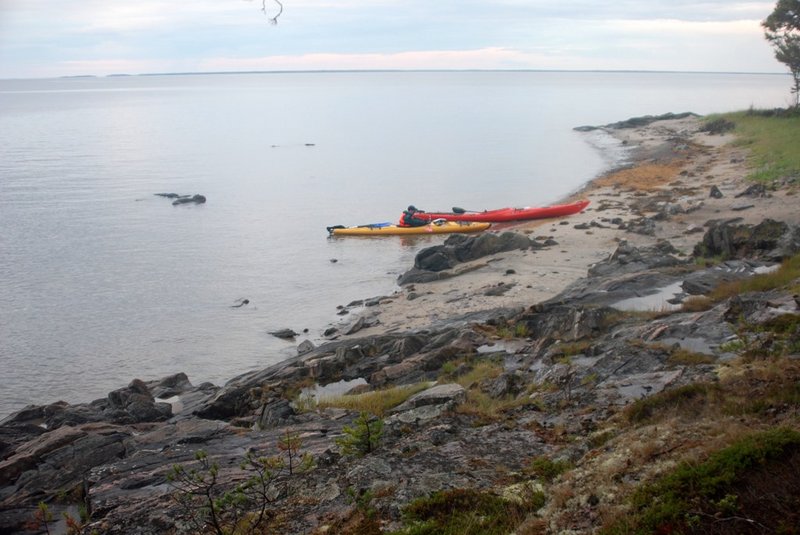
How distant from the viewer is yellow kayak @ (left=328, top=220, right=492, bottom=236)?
34.8 m

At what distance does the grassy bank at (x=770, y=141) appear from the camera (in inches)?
1229

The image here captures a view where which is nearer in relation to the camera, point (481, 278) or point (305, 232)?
point (481, 278)

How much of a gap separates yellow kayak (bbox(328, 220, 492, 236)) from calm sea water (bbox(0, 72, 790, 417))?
63cm

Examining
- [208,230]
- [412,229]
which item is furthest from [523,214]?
[208,230]

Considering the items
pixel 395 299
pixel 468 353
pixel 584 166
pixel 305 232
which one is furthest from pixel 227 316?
pixel 584 166

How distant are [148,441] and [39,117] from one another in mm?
135550

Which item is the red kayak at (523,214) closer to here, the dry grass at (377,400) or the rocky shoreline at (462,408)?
the rocky shoreline at (462,408)

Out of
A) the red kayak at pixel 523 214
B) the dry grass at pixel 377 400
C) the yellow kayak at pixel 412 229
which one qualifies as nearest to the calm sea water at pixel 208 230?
the yellow kayak at pixel 412 229

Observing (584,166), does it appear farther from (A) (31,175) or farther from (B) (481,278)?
(A) (31,175)

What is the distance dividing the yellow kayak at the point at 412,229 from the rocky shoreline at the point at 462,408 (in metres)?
10.1

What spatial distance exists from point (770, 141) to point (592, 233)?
65.0 feet

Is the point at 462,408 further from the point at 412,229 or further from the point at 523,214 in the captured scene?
the point at 523,214

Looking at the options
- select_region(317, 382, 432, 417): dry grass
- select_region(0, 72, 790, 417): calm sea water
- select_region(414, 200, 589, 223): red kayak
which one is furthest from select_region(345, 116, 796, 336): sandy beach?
select_region(317, 382, 432, 417): dry grass

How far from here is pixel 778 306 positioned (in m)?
11.4
